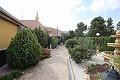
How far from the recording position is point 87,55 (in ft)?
44.5

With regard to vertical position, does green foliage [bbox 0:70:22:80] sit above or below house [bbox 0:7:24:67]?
below

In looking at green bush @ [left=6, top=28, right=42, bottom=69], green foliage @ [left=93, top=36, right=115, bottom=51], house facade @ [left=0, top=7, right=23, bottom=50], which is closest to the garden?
green bush @ [left=6, top=28, right=42, bottom=69]

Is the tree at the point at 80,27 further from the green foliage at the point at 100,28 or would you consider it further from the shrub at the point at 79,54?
the shrub at the point at 79,54

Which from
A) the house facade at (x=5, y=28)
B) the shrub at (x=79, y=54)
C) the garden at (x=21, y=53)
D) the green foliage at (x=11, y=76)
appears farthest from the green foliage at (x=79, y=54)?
the house facade at (x=5, y=28)

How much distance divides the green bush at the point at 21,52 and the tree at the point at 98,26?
33480 mm

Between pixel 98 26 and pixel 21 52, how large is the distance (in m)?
35.0

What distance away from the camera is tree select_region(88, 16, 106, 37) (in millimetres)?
42281

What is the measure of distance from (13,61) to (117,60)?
791 cm

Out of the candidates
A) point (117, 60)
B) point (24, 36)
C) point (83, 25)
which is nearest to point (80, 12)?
point (24, 36)

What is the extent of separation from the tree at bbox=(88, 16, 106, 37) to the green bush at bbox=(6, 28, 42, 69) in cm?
3348

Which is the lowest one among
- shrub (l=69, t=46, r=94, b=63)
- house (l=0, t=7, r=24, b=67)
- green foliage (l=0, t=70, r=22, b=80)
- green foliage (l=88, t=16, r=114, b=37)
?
green foliage (l=0, t=70, r=22, b=80)

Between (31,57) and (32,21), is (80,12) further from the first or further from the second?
(32,21)

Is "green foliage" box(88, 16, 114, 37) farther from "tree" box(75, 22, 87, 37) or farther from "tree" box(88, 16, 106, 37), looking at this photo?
"tree" box(75, 22, 87, 37)

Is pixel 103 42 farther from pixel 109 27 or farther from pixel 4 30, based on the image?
pixel 109 27
